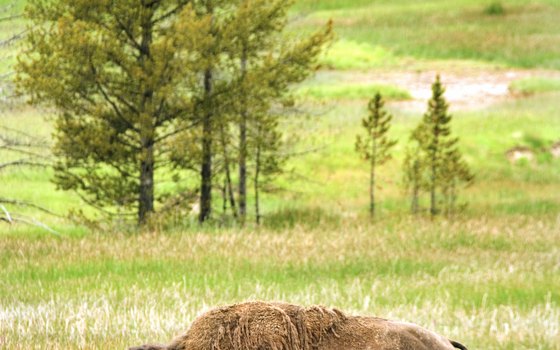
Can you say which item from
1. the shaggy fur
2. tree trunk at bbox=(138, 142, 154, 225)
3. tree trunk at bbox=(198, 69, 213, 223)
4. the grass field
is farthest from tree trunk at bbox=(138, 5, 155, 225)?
the shaggy fur

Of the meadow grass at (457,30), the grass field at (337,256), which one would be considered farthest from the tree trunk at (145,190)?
the meadow grass at (457,30)

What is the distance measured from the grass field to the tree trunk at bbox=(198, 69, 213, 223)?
1070 mm

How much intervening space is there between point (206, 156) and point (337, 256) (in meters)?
6.27

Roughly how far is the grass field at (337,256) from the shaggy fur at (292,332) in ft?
8.92

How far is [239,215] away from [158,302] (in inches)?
448

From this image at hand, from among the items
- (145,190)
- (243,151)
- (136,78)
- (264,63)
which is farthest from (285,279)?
(264,63)

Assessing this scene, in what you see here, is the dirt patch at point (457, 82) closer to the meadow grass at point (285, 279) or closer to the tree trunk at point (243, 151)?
the tree trunk at point (243, 151)

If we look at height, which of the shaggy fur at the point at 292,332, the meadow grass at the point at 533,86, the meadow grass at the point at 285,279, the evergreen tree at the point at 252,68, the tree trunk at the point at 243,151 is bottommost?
the meadow grass at the point at 285,279

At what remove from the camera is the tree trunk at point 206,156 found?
59.0ft

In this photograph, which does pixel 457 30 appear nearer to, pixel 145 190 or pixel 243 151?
pixel 243 151

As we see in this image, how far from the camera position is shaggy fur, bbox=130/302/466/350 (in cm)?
370

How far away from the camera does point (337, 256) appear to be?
13289mm

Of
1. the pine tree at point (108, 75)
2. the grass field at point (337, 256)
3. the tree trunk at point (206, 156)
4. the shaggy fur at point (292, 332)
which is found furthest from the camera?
the tree trunk at point (206, 156)

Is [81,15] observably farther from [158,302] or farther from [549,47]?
[549,47]
